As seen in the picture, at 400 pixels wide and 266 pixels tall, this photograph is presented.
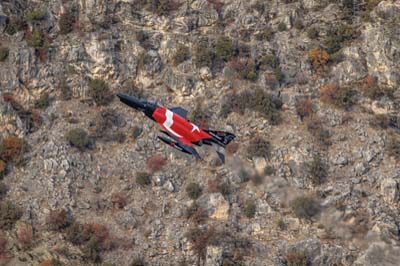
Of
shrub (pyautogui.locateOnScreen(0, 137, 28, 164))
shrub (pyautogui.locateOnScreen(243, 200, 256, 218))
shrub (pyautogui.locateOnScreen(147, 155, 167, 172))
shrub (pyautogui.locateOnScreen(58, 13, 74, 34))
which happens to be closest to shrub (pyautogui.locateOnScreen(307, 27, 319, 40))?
shrub (pyautogui.locateOnScreen(147, 155, 167, 172))

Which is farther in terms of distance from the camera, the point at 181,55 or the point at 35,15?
the point at 35,15

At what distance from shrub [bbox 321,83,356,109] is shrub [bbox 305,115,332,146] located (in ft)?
9.50

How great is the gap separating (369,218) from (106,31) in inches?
1437

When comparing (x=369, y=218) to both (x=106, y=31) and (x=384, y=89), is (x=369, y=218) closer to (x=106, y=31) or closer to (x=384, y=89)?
(x=384, y=89)

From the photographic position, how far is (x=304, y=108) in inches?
3964

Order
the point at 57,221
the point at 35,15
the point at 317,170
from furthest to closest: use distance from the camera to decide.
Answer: the point at 35,15
the point at 317,170
the point at 57,221

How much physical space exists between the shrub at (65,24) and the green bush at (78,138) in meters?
13.4

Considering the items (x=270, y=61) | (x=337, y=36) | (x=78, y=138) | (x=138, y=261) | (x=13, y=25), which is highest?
(x=13, y=25)

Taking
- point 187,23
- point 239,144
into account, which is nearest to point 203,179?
point 239,144

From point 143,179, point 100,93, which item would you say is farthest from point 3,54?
point 143,179

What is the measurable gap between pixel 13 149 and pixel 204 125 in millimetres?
19790

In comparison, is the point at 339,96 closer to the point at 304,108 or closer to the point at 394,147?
the point at 304,108

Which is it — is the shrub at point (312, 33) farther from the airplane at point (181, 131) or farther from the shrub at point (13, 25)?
the airplane at point (181, 131)

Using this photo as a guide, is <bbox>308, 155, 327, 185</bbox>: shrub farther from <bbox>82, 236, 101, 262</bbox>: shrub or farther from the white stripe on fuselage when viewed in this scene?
the white stripe on fuselage
